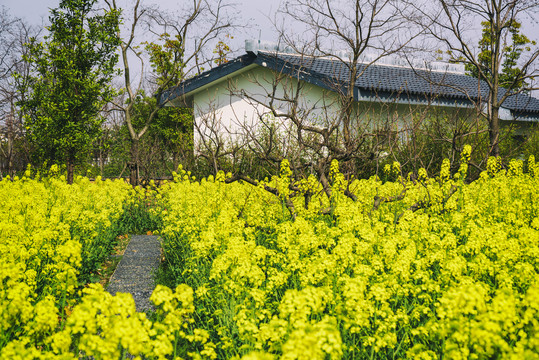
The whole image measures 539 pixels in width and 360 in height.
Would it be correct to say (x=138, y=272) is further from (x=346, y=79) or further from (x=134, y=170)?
(x=346, y=79)

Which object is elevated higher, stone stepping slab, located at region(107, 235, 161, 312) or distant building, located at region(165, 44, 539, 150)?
distant building, located at region(165, 44, 539, 150)

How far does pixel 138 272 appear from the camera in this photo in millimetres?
5863

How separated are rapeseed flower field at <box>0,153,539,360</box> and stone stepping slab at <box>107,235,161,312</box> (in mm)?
337

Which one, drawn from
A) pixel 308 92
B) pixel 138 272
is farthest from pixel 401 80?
pixel 138 272

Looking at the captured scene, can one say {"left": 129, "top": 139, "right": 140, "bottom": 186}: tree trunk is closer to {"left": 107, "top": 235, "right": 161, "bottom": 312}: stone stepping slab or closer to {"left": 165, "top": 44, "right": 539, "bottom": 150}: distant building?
{"left": 165, "top": 44, "right": 539, "bottom": 150}: distant building

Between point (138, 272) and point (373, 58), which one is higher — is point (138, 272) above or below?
below

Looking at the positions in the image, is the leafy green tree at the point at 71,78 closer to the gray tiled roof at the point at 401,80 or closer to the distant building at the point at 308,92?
the distant building at the point at 308,92

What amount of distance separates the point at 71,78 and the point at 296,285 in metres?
11.5

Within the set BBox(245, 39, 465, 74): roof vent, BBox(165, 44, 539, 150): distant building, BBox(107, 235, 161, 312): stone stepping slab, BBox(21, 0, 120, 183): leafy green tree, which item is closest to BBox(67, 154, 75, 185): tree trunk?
→ BBox(21, 0, 120, 183): leafy green tree

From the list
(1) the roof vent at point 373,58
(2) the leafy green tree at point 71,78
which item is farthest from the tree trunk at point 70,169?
(1) the roof vent at point 373,58

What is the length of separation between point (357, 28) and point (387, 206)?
502cm

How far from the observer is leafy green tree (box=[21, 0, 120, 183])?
12.2 metres

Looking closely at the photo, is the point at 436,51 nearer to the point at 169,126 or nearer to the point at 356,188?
the point at 356,188

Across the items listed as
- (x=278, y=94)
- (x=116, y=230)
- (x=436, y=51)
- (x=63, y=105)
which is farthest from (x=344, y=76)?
(x=116, y=230)
